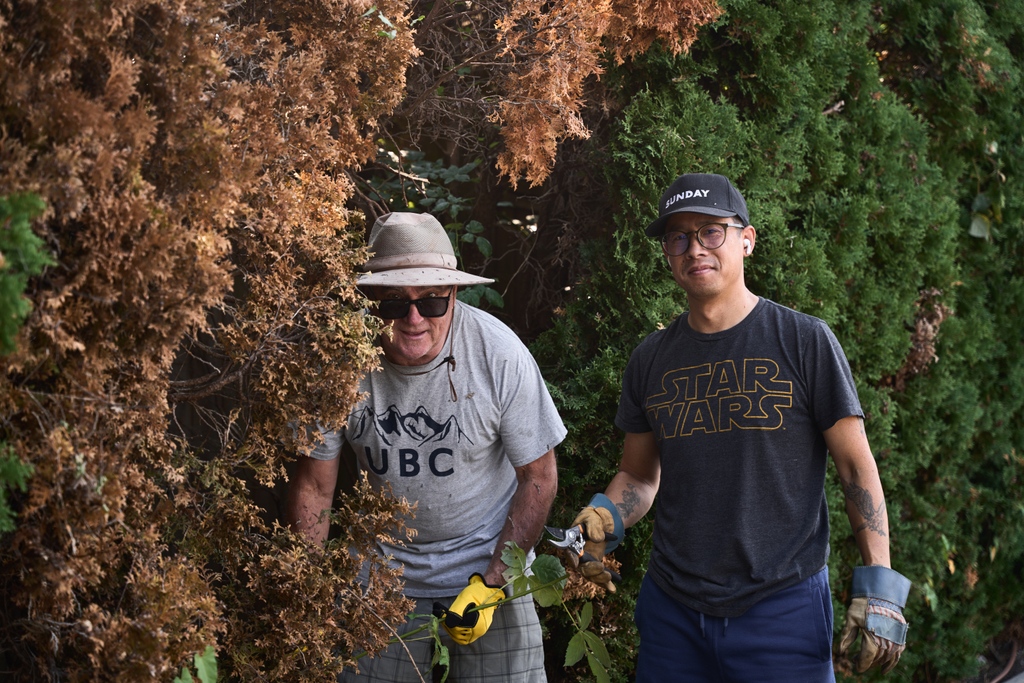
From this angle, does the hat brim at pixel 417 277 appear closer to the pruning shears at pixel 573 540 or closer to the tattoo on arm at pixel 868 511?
the pruning shears at pixel 573 540

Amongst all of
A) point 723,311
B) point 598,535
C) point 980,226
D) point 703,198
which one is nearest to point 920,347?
point 980,226

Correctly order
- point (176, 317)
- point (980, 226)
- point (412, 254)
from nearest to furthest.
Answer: point (176, 317)
point (412, 254)
point (980, 226)

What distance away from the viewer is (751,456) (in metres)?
2.75

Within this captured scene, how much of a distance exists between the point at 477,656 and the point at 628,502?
72cm

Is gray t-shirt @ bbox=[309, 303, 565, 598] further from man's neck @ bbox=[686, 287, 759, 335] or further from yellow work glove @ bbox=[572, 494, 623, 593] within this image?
man's neck @ bbox=[686, 287, 759, 335]

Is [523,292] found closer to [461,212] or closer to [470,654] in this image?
[461,212]

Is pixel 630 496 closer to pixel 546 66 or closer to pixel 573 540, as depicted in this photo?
pixel 573 540

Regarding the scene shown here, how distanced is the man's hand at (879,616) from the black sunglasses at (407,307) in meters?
1.43

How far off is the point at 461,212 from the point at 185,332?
242 cm

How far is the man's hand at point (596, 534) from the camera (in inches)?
113

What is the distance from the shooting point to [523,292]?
4.23 m

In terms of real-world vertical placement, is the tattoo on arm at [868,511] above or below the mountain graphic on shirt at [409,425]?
below

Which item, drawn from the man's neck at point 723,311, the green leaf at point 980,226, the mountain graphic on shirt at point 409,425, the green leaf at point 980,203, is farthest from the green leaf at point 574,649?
the green leaf at point 980,203

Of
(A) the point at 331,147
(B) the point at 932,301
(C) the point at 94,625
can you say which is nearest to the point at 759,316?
(A) the point at 331,147
